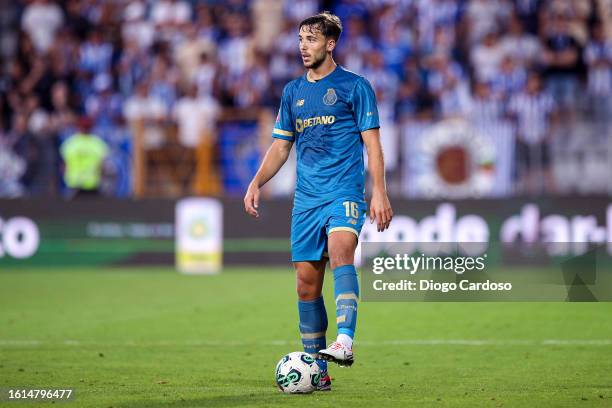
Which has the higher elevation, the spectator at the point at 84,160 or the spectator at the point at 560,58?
the spectator at the point at 560,58

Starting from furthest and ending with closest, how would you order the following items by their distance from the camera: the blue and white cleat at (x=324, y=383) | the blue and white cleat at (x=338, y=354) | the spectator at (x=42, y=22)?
1. the spectator at (x=42, y=22)
2. the blue and white cleat at (x=324, y=383)
3. the blue and white cleat at (x=338, y=354)

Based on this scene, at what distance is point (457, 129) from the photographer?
1788cm

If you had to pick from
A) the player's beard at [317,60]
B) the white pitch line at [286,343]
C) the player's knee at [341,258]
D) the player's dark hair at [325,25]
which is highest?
the player's dark hair at [325,25]

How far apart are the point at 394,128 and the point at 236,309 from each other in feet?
19.6

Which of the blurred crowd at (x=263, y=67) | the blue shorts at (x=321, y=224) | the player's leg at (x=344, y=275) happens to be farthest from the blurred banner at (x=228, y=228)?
the player's leg at (x=344, y=275)

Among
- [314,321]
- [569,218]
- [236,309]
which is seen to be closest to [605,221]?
[569,218]

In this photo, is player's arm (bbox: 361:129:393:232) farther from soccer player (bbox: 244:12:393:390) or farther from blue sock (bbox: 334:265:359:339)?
blue sock (bbox: 334:265:359:339)

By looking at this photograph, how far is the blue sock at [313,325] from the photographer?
7.44m

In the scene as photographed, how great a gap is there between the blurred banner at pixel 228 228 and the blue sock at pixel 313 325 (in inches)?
396

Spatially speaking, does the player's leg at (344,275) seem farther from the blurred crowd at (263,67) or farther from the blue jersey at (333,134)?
the blurred crowd at (263,67)

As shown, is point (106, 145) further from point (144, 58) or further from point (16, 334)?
point (16, 334)

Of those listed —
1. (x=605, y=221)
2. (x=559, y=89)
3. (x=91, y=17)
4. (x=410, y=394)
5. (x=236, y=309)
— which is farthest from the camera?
(x=91, y=17)

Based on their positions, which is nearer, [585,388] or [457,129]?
[585,388]

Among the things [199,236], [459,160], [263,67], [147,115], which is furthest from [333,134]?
[147,115]
